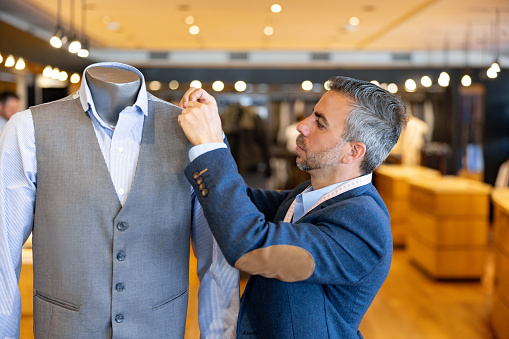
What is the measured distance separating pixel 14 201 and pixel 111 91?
1.26 ft

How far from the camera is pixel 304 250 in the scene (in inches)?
51.5

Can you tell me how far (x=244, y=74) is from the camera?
1094 cm

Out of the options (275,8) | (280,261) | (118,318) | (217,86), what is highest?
(275,8)

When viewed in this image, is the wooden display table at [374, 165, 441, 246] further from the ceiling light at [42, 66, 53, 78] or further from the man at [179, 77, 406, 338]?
the man at [179, 77, 406, 338]

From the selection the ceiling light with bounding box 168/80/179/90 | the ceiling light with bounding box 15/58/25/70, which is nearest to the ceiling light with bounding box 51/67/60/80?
the ceiling light with bounding box 15/58/25/70

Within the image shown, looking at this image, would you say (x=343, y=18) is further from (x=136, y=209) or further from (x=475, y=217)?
(x=136, y=209)

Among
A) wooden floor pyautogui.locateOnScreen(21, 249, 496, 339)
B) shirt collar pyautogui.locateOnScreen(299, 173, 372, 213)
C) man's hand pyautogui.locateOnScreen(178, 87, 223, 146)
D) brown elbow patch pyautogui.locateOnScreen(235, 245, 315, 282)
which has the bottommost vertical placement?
wooden floor pyautogui.locateOnScreen(21, 249, 496, 339)

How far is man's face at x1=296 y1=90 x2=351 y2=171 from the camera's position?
150 centimetres

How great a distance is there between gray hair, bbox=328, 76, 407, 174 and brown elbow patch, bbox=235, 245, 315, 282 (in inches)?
15.1

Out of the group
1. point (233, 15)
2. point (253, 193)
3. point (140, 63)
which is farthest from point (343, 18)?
point (253, 193)

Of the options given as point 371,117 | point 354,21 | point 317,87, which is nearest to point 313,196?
point 371,117

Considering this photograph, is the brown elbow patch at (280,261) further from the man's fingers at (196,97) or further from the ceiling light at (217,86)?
the ceiling light at (217,86)

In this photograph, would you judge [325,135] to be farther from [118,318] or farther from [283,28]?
[283,28]

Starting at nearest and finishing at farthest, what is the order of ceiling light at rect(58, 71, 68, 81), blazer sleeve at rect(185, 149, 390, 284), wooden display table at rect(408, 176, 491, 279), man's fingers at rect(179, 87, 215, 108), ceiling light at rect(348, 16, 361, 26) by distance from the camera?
blazer sleeve at rect(185, 149, 390, 284)
man's fingers at rect(179, 87, 215, 108)
wooden display table at rect(408, 176, 491, 279)
ceiling light at rect(348, 16, 361, 26)
ceiling light at rect(58, 71, 68, 81)
